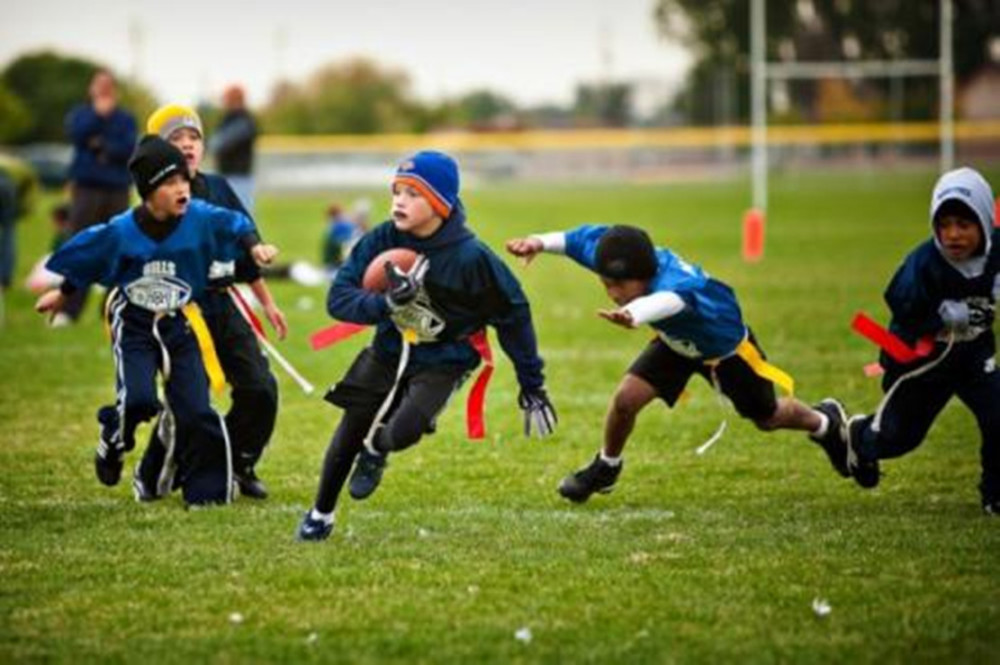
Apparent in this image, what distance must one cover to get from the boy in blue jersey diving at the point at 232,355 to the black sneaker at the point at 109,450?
0.17m

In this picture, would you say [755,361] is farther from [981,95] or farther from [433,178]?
[981,95]

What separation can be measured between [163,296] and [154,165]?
0.61m

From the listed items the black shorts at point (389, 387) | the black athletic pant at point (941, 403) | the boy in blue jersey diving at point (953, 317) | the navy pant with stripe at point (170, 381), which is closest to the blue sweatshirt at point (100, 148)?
the navy pant with stripe at point (170, 381)

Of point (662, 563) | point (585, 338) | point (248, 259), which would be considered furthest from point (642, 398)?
point (585, 338)

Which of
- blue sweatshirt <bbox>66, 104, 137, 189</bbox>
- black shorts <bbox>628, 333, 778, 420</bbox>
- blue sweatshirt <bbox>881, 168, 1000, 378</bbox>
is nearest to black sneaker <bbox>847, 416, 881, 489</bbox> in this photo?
black shorts <bbox>628, 333, 778, 420</bbox>

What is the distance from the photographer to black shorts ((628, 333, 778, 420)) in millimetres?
8477

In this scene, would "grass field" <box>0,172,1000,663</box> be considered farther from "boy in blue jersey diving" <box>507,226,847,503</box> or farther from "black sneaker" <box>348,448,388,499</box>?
"boy in blue jersey diving" <box>507,226,847,503</box>

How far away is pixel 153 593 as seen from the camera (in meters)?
A: 6.94

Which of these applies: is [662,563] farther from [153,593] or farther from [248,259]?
[248,259]

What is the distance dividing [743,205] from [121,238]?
3255cm

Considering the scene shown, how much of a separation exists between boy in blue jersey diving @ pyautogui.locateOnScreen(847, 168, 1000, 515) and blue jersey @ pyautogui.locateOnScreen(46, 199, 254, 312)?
314 centimetres

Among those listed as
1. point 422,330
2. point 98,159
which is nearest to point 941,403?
point 422,330

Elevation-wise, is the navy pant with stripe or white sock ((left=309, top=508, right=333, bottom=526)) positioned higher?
the navy pant with stripe

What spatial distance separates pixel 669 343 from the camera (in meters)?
8.46
